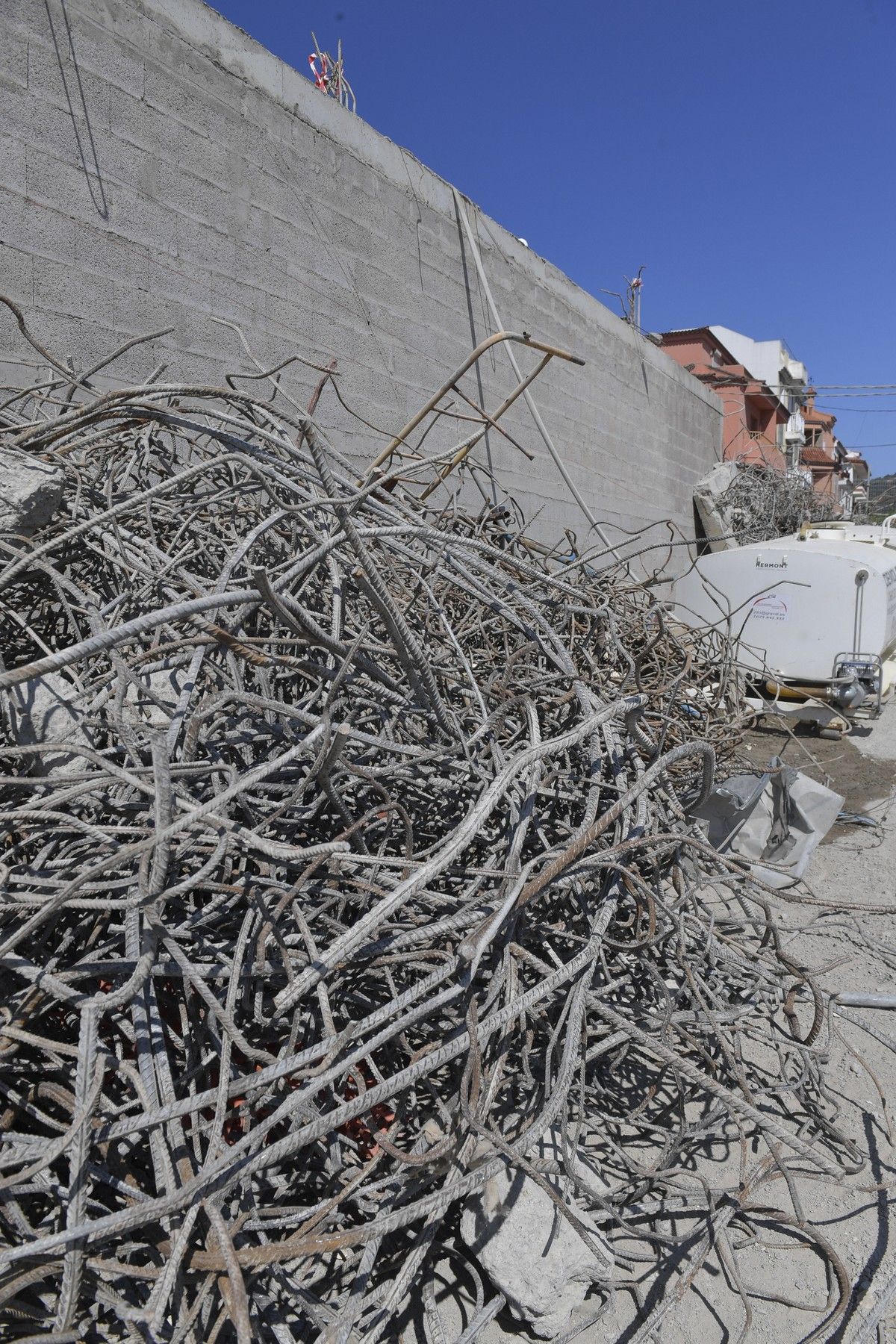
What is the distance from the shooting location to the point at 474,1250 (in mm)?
1396

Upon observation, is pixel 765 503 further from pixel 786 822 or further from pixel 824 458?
pixel 824 458

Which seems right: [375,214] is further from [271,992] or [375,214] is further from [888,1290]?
[888,1290]

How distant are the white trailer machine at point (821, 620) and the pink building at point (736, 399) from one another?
690cm

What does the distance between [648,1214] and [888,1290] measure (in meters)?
0.40

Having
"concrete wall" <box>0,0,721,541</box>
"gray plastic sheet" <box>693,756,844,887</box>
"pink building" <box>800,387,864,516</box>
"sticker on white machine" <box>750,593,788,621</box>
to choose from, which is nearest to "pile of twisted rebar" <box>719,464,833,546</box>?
"sticker on white machine" <box>750,593,788,621</box>

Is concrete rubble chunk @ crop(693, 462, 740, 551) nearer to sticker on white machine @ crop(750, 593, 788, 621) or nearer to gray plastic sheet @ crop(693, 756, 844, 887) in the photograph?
sticker on white machine @ crop(750, 593, 788, 621)

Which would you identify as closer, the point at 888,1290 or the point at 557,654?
the point at 888,1290

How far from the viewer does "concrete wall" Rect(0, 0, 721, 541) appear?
2.84 metres

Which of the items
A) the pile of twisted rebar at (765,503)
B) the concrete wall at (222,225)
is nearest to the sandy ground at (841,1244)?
the concrete wall at (222,225)

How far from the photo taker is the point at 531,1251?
53.7 inches

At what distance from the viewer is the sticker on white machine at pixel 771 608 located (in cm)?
681

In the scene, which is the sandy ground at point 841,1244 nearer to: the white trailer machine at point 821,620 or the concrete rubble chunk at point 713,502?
the white trailer machine at point 821,620

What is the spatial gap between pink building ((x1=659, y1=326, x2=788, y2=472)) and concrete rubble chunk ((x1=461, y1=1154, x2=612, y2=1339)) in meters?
13.4

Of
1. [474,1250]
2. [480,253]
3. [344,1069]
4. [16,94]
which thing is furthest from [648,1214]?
[480,253]
